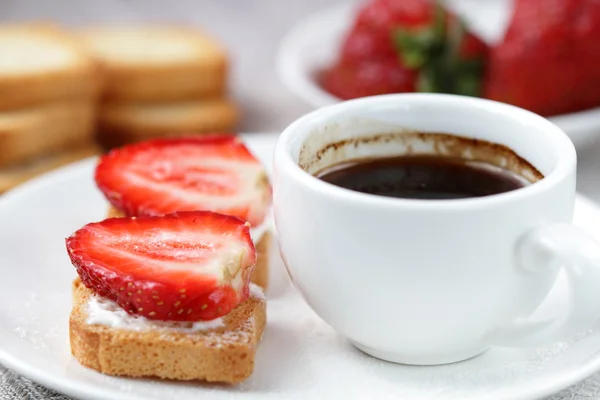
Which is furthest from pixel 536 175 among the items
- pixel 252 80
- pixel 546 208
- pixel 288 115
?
pixel 252 80

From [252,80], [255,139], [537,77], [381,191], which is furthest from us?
[252,80]

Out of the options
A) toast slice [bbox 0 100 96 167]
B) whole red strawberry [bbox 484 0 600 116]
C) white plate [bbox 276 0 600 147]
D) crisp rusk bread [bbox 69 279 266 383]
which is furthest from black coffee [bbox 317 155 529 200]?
toast slice [bbox 0 100 96 167]

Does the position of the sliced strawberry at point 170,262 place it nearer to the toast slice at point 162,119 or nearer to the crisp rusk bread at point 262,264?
the crisp rusk bread at point 262,264

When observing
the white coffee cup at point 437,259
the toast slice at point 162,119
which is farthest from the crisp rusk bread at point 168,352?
the toast slice at point 162,119

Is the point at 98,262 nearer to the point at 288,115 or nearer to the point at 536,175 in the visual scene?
the point at 536,175

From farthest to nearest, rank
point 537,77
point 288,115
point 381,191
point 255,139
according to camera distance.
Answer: point 288,115
point 537,77
point 255,139
point 381,191

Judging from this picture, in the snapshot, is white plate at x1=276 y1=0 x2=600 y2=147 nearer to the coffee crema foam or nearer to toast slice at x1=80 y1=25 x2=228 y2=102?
toast slice at x1=80 y1=25 x2=228 y2=102

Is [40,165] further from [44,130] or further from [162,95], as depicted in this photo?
[162,95]
